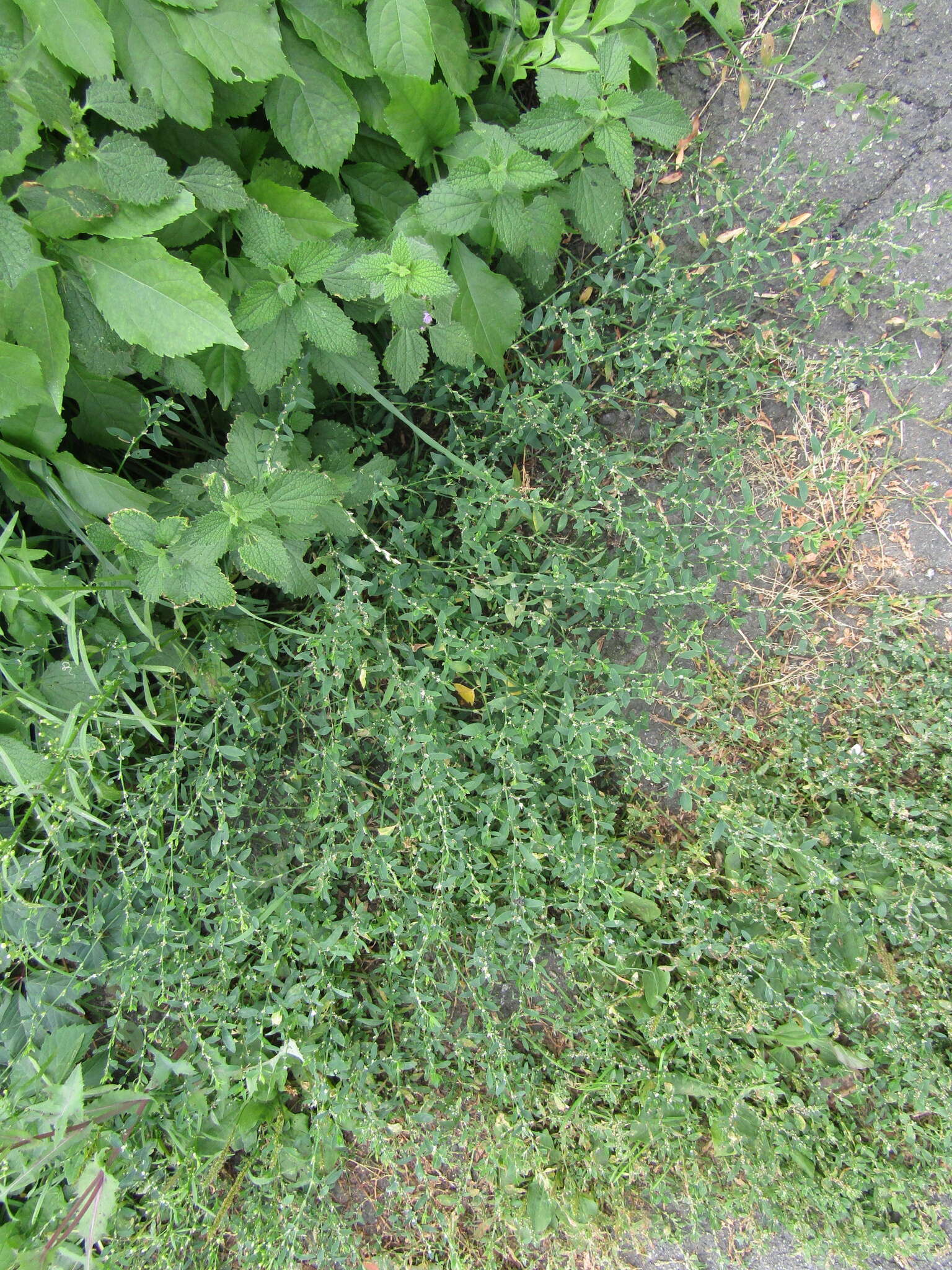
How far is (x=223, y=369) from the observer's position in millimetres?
2014

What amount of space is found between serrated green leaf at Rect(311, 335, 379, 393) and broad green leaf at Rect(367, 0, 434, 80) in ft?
2.00

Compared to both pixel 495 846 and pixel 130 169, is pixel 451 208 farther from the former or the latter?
pixel 495 846

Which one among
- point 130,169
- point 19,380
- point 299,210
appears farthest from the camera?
point 299,210

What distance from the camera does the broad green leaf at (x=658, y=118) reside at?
75.9 inches

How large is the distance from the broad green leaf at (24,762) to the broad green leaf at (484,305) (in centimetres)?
159

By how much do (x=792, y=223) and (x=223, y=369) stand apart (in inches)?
66.3

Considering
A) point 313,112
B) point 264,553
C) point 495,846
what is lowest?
point 495,846

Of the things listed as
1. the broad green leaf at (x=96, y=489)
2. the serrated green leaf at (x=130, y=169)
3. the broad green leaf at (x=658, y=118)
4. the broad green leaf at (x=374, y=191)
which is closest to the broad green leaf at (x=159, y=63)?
the serrated green leaf at (x=130, y=169)

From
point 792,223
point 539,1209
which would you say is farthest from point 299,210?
point 539,1209

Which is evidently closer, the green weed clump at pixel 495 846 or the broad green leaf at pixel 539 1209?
the green weed clump at pixel 495 846

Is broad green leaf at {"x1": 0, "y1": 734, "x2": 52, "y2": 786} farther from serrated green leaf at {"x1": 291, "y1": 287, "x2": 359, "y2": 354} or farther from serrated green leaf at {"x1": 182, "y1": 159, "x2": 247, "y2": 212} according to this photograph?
serrated green leaf at {"x1": 182, "y1": 159, "x2": 247, "y2": 212}

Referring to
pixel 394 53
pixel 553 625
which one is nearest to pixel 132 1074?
pixel 553 625

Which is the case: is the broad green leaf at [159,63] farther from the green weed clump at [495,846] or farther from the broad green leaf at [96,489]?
the broad green leaf at [96,489]

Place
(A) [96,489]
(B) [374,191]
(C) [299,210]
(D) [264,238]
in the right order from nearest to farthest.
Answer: (D) [264,238] → (C) [299,210] → (A) [96,489] → (B) [374,191]
